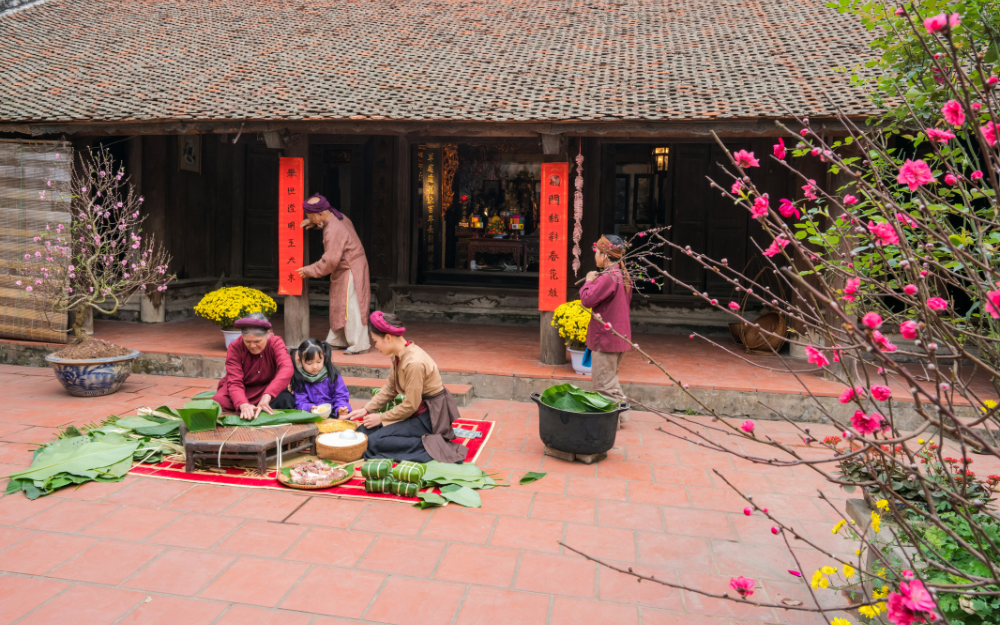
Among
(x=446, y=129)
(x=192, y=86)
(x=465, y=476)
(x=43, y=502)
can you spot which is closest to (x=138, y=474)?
(x=43, y=502)

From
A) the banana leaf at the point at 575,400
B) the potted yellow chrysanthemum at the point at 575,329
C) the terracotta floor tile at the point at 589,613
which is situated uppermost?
the potted yellow chrysanthemum at the point at 575,329

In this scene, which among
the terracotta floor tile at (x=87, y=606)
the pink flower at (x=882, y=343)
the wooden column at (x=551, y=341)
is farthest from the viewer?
the wooden column at (x=551, y=341)

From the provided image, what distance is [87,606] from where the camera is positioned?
2941 mm

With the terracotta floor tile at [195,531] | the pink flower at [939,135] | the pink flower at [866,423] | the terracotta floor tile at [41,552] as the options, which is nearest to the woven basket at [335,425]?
the terracotta floor tile at [195,531]

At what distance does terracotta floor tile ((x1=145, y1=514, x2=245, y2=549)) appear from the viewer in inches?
141

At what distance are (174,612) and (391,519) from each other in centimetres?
128

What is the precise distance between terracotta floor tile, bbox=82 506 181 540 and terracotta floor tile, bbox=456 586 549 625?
1863 millimetres

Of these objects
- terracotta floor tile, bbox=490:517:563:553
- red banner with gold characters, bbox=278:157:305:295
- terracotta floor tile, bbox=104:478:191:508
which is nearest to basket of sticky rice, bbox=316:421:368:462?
terracotta floor tile, bbox=104:478:191:508

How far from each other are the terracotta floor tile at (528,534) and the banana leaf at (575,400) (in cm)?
108

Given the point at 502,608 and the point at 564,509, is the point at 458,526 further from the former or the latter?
the point at 502,608

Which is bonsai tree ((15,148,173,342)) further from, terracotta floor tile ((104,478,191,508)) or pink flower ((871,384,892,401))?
pink flower ((871,384,892,401))

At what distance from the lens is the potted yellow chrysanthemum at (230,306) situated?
776cm

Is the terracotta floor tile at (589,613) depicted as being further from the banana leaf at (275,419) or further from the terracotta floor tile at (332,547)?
the banana leaf at (275,419)

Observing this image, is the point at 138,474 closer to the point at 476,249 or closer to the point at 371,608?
the point at 371,608
